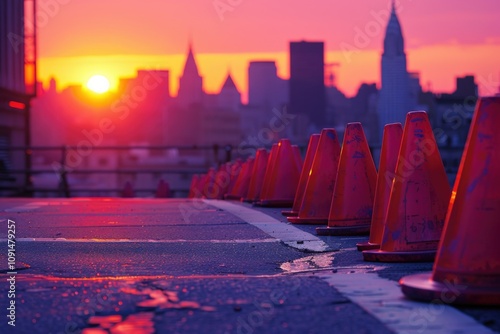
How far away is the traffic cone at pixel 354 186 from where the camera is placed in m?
9.41

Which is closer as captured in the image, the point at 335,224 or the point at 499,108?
the point at 499,108

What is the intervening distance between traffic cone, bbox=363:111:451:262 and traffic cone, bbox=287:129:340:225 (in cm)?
379

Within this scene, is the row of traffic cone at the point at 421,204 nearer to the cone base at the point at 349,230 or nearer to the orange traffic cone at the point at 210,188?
the cone base at the point at 349,230

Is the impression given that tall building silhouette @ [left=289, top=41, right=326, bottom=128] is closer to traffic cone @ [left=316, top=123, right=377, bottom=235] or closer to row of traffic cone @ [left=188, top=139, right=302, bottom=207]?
row of traffic cone @ [left=188, top=139, right=302, bottom=207]

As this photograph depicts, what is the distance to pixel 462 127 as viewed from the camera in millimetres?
110000

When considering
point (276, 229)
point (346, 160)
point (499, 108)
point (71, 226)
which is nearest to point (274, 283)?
point (499, 108)

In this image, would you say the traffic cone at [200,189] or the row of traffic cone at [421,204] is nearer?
the row of traffic cone at [421,204]

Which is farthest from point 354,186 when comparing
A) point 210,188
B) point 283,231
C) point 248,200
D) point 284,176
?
point 210,188

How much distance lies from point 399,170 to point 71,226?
16.5 ft

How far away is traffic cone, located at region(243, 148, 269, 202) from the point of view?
664 inches

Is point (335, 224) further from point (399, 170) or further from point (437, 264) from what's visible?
point (437, 264)

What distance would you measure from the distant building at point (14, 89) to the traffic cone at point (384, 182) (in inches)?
1275

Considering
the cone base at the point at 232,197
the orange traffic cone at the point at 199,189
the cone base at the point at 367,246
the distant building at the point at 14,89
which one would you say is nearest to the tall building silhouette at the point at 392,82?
the distant building at the point at 14,89

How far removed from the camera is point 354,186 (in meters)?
9.40
